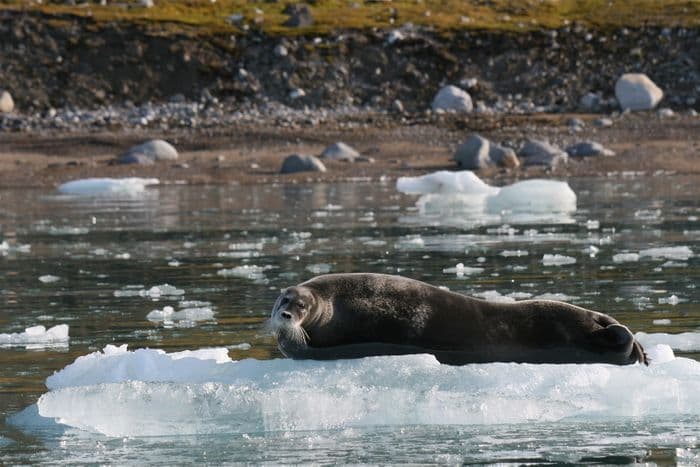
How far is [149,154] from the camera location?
34.7 m

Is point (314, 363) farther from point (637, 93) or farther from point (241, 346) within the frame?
point (637, 93)

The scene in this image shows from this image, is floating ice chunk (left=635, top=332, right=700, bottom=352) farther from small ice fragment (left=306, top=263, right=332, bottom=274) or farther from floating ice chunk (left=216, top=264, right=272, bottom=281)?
floating ice chunk (left=216, top=264, right=272, bottom=281)

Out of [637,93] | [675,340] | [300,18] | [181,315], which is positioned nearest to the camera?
[675,340]

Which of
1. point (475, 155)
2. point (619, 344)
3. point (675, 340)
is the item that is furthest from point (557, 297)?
point (475, 155)

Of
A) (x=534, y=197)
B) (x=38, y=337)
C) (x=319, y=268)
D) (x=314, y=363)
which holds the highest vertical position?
(x=534, y=197)

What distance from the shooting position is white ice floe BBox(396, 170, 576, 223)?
2102cm

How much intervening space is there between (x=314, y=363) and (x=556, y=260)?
6.86 metres

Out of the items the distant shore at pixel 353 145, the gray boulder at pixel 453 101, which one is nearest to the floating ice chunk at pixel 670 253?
the distant shore at pixel 353 145

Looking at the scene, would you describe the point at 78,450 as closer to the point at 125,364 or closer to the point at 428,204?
the point at 125,364

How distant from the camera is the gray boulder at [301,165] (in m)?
32.8

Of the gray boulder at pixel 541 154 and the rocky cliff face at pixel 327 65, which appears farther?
the rocky cliff face at pixel 327 65

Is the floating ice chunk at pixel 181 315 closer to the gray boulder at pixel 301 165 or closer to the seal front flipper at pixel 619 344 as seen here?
the seal front flipper at pixel 619 344

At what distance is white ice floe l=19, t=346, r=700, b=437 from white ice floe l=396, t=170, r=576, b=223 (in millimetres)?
12685

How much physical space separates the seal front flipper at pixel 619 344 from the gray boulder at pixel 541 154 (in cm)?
2539
